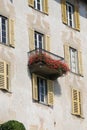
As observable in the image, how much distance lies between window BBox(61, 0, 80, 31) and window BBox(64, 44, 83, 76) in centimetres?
175

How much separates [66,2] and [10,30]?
22.7ft

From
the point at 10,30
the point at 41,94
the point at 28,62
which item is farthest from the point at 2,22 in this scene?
the point at 41,94

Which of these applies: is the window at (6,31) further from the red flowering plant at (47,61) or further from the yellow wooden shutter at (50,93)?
the yellow wooden shutter at (50,93)

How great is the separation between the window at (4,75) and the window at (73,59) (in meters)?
6.05

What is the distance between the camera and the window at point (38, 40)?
34.4 metres

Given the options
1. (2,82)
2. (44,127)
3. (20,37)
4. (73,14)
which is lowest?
(44,127)

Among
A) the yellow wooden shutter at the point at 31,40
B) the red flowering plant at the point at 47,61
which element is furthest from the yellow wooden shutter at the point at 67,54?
the yellow wooden shutter at the point at 31,40

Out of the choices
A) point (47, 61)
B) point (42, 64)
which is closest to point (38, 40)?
point (47, 61)

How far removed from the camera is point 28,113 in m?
32.7

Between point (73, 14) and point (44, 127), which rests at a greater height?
point (73, 14)

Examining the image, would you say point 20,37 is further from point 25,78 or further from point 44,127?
point 44,127

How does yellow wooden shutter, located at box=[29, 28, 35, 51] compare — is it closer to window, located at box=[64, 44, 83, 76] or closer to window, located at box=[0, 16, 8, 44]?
window, located at box=[0, 16, 8, 44]

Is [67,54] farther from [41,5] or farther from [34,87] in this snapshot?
[34,87]

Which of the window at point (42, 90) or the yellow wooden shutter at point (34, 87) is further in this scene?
the window at point (42, 90)
